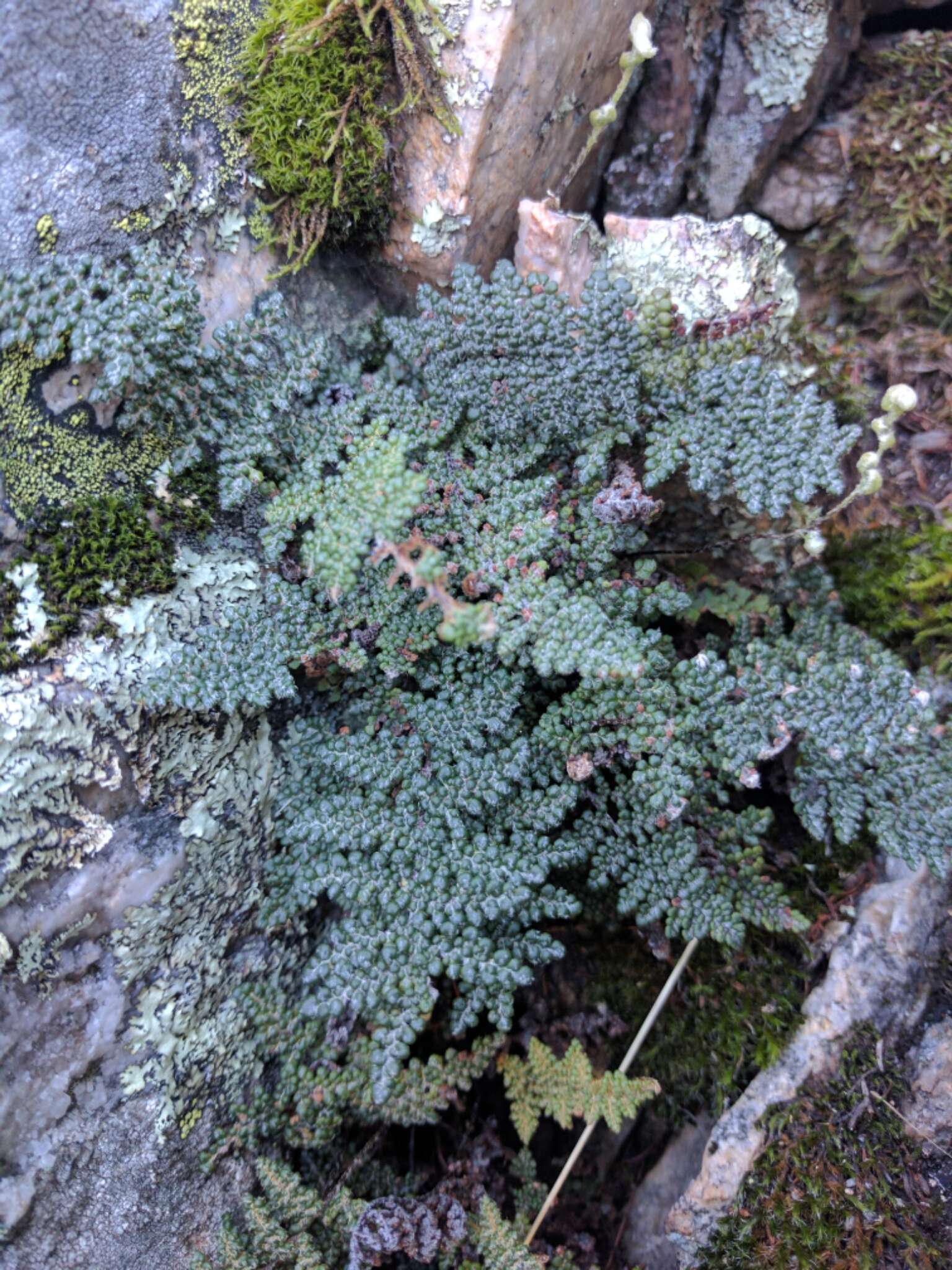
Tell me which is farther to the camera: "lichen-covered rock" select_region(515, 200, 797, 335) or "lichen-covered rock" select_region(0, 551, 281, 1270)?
"lichen-covered rock" select_region(515, 200, 797, 335)

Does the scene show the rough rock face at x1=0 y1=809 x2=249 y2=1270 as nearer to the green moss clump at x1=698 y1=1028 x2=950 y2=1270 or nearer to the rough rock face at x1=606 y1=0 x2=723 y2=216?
the green moss clump at x1=698 y1=1028 x2=950 y2=1270

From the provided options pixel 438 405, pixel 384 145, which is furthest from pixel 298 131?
pixel 438 405

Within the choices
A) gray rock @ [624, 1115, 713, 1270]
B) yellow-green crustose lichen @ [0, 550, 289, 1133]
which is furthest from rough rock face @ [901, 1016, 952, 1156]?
yellow-green crustose lichen @ [0, 550, 289, 1133]

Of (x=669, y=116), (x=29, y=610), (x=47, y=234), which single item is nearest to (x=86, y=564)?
(x=29, y=610)

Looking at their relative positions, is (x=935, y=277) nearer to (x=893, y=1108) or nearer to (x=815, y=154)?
(x=815, y=154)

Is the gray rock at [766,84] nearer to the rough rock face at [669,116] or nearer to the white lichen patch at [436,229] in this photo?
the rough rock face at [669,116]
